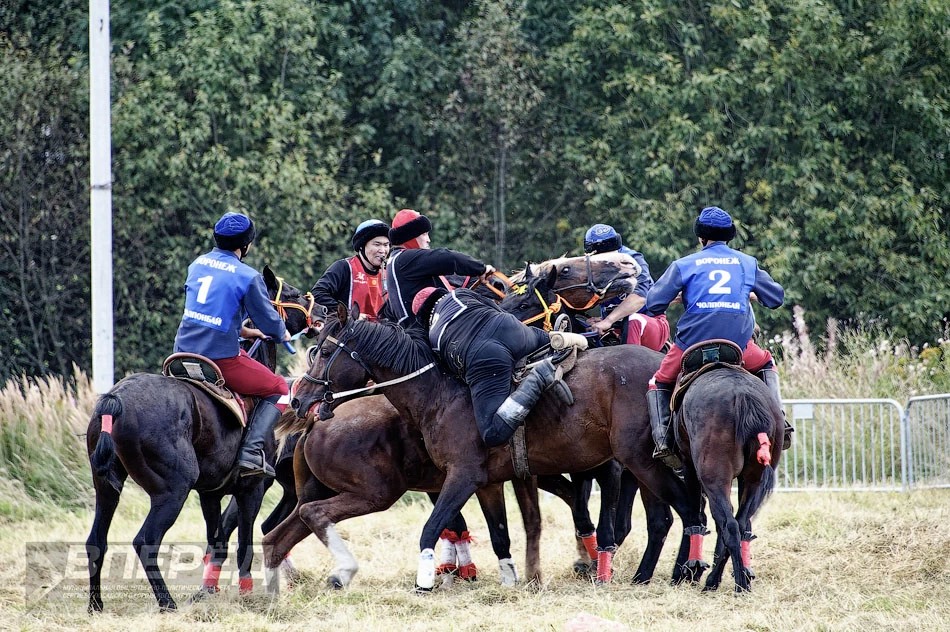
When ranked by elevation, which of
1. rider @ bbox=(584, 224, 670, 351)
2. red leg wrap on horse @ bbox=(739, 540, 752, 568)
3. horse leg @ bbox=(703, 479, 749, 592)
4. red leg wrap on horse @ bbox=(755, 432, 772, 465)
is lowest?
red leg wrap on horse @ bbox=(739, 540, 752, 568)

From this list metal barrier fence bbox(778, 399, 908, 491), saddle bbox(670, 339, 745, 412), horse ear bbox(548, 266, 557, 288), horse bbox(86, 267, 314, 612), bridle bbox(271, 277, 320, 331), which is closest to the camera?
horse bbox(86, 267, 314, 612)

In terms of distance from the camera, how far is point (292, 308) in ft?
31.9

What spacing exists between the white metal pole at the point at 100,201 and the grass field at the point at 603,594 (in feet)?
7.52

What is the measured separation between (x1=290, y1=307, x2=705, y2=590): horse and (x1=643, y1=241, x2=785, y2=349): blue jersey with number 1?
1.42 feet

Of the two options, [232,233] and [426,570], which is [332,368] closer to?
[232,233]

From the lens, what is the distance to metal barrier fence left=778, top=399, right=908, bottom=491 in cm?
1398

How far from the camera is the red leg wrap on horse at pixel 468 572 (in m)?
9.41

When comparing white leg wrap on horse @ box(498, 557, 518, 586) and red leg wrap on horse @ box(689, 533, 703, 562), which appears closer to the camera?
red leg wrap on horse @ box(689, 533, 703, 562)

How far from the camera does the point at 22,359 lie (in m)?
21.5

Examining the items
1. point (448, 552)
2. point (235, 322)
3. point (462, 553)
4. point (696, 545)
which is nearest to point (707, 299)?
point (696, 545)

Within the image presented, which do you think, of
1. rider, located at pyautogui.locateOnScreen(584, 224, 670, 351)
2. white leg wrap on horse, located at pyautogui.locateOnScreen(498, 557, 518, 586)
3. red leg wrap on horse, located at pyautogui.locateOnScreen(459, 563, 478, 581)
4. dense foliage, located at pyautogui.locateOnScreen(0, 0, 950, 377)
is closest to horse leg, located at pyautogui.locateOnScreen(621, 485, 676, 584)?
white leg wrap on horse, located at pyautogui.locateOnScreen(498, 557, 518, 586)

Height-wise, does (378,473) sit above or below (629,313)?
below

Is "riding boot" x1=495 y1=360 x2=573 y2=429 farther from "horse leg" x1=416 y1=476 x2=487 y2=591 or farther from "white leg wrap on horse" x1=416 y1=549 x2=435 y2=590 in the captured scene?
"white leg wrap on horse" x1=416 y1=549 x2=435 y2=590

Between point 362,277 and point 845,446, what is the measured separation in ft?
21.7
